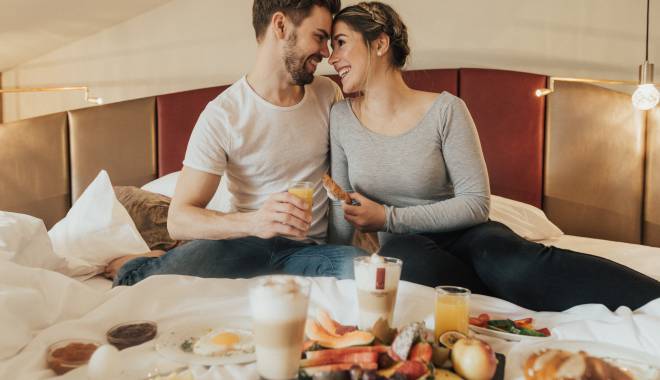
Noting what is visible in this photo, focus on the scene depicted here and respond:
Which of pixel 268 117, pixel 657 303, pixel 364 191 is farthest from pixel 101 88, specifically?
pixel 657 303

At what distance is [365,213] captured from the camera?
1808 mm

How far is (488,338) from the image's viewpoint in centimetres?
116

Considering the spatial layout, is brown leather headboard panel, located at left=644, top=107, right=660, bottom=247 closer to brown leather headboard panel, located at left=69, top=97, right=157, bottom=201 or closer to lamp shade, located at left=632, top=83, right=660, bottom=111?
lamp shade, located at left=632, top=83, right=660, bottom=111

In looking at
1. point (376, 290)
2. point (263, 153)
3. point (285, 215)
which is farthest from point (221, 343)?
point (263, 153)

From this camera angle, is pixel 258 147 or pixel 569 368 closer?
pixel 569 368

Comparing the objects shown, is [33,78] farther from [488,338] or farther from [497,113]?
[488,338]

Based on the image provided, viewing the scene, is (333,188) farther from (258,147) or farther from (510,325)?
(510,325)

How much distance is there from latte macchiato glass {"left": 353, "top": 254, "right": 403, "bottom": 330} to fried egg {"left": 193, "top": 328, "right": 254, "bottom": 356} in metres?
0.24

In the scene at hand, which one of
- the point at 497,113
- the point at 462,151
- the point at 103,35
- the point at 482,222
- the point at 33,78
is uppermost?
the point at 103,35

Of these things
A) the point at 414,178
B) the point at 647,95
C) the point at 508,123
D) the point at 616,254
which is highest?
the point at 647,95

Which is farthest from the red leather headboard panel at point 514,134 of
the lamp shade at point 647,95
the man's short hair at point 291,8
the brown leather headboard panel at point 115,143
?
the brown leather headboard panel at point 115,143

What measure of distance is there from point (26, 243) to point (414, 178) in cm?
131

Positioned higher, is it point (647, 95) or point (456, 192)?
point (647, 95)

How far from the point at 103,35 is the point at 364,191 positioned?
2288 mm
